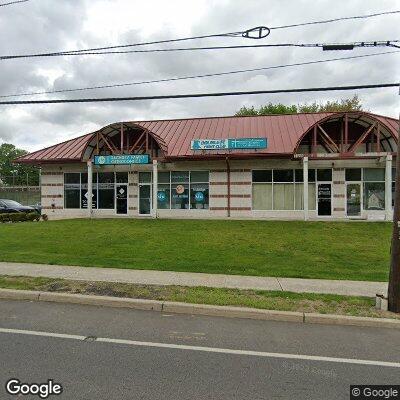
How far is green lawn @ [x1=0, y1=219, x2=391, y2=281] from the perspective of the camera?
1030cm

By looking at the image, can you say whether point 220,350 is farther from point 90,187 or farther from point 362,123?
point 362,123

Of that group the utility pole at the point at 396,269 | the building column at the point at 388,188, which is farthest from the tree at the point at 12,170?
the utility pole at the point at 396,269

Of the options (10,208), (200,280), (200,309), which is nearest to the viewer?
(200,309)

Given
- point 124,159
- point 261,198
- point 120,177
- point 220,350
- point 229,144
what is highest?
point 229,144

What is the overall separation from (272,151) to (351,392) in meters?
19.3

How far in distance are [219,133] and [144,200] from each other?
6.74m

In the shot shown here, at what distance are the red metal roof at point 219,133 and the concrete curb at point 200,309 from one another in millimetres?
16392

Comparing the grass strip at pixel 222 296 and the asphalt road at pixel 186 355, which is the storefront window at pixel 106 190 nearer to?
the grass strip at pixel 222 296

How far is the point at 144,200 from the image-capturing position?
25156mm

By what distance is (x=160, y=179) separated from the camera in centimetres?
2483

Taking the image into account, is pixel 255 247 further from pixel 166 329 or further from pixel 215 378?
pixel 215 378

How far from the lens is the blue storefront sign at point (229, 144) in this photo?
2229 cm

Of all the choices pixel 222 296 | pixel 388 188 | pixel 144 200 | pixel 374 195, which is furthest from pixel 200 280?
pixel 374 195

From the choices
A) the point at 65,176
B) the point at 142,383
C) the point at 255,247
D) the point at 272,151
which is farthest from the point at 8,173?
the point at 142,383
